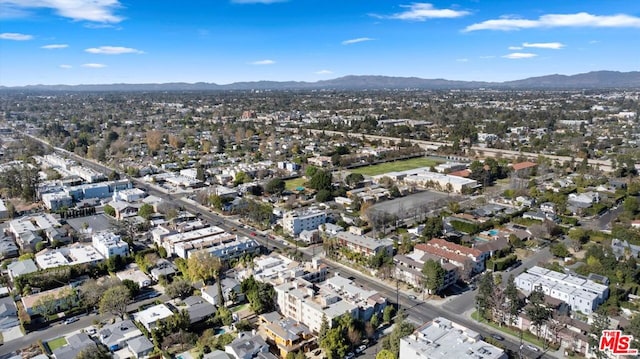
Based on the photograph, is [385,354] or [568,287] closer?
[385,354]

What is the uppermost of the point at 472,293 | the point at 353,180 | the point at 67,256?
the point at 353,180

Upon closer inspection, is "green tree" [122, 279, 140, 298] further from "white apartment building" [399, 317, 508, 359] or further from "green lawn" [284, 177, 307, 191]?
"green lawn" [284, 177, 307, 191]

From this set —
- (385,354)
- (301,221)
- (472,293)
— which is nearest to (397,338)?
(385,354)

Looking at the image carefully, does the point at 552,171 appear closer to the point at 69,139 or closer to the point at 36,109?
the point at 69,139

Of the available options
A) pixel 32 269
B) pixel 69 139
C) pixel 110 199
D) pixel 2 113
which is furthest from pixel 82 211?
pixel 2 113

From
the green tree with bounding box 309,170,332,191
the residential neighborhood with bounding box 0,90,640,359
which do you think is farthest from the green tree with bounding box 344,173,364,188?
the green tree with bounding box 309,170,332,191

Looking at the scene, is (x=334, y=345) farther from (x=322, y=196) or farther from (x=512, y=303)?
(x=322, y=196)
